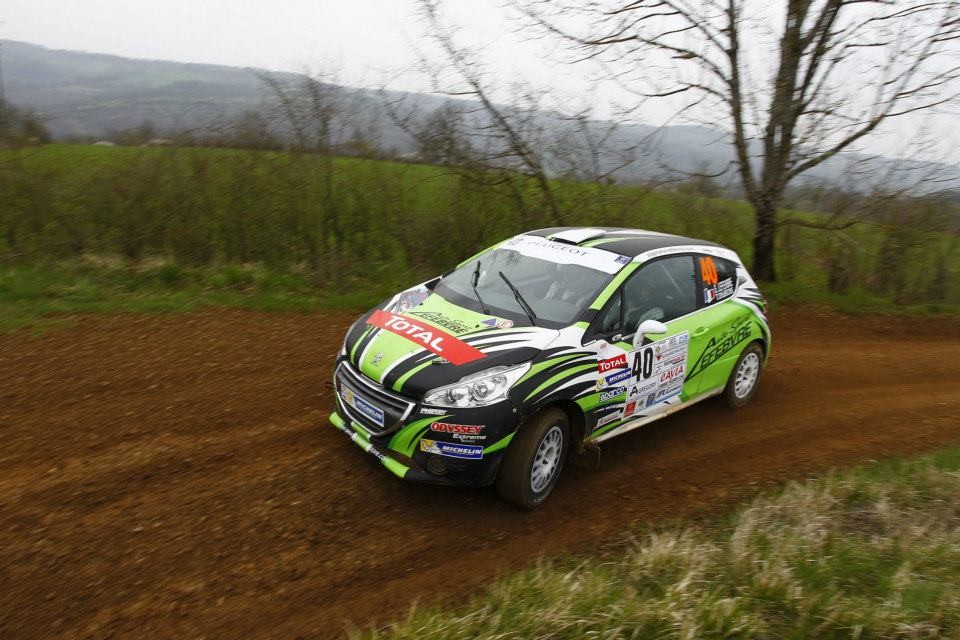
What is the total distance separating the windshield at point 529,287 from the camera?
5309 millimetres

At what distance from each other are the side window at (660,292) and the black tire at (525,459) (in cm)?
109

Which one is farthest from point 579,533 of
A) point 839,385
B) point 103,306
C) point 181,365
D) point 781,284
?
point 781,284

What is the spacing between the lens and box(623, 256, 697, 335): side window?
548 centimetres

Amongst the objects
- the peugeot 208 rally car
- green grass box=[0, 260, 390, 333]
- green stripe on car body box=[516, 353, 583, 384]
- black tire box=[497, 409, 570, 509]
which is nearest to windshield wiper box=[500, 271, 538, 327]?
the peugeot 208 rally car

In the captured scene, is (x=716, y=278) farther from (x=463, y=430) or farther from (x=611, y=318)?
(x=463, y=430)

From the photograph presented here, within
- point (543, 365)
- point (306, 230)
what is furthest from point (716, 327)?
point (306, 230)

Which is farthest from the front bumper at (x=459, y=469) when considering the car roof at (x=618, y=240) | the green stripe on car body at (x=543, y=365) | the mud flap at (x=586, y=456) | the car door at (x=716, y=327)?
the car door at (x=716, y=327)

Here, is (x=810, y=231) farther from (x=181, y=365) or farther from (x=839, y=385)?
(x=181, y=365)

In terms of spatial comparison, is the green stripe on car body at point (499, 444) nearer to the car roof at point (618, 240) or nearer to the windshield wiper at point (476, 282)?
the windshield wiper at point (476, 282)

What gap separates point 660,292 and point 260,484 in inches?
143

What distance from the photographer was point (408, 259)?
39.3 ft

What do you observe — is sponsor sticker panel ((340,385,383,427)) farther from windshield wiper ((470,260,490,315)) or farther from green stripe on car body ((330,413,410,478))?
windshield wiper ((470,260,490,315))

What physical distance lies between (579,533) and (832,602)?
1.69 m

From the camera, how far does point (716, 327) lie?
250 inches
